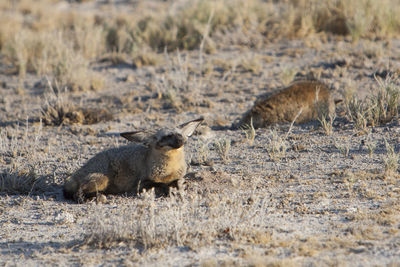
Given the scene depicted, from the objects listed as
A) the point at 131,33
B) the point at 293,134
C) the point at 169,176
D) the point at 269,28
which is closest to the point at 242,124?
the point at 293,134

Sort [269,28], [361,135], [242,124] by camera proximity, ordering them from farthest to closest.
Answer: [269,28] < [242,124] < [361,135]

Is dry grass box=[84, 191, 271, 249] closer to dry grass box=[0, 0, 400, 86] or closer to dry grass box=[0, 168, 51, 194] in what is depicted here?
dry grass box=[0, 168, 51, 194]

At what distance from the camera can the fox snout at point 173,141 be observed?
7.16 meters

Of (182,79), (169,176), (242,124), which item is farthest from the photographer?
(182,79)

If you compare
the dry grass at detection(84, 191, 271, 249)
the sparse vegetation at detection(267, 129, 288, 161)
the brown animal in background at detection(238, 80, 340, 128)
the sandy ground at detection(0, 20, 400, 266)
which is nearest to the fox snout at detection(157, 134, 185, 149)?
the sandy ground at detection(0, 20, 400, 266)

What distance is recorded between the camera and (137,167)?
7.63 metres

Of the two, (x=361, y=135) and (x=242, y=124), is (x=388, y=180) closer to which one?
(x=361, y=135)

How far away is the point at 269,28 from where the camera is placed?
16031 millimetres

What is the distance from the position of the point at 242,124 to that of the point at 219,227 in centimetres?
458

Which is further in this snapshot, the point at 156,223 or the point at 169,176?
the point at 169,176

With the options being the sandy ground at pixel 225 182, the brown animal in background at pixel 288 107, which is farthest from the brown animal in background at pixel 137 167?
the brown animal in background at pixel 288 107

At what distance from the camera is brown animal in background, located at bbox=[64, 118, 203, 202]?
7391 mm

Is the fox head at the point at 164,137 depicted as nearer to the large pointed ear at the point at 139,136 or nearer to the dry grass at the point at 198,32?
the large pointed ear at the point at 139,136

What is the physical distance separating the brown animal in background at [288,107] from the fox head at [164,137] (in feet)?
9.83
